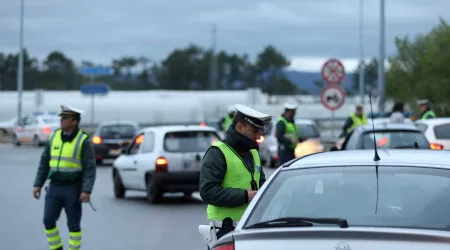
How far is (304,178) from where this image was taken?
652 centimetres

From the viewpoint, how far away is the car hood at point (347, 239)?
5414 mm

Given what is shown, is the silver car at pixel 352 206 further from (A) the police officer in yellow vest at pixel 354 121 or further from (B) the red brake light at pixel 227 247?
(A) the police officer in yellow vest at pixel 354 121

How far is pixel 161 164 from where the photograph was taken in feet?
65.5

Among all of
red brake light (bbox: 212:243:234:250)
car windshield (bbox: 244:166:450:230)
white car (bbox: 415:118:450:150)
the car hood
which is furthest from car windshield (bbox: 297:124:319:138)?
the car hood

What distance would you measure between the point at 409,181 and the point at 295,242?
99 centimetres

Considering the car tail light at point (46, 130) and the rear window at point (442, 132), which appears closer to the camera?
the rear window at point (442, 132)

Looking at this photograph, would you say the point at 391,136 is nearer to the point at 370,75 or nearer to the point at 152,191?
the point at 152,191

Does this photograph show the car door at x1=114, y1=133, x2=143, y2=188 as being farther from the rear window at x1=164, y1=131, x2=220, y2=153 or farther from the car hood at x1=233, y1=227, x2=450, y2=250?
the car hood at x1=233, y1=227, x2=450, y2=250

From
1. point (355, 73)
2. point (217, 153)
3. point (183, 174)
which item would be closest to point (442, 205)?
point (217, 153)

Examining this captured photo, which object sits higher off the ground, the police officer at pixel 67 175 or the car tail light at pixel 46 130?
the police officer at pixel 67 175

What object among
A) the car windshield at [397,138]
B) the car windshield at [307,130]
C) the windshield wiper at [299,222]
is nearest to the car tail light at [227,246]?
the windshield wiper at [299,222]

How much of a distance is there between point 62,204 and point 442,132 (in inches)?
464

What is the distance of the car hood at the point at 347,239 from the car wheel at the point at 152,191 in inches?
565

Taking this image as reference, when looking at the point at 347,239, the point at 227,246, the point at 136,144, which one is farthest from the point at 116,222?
the point at 347,239
